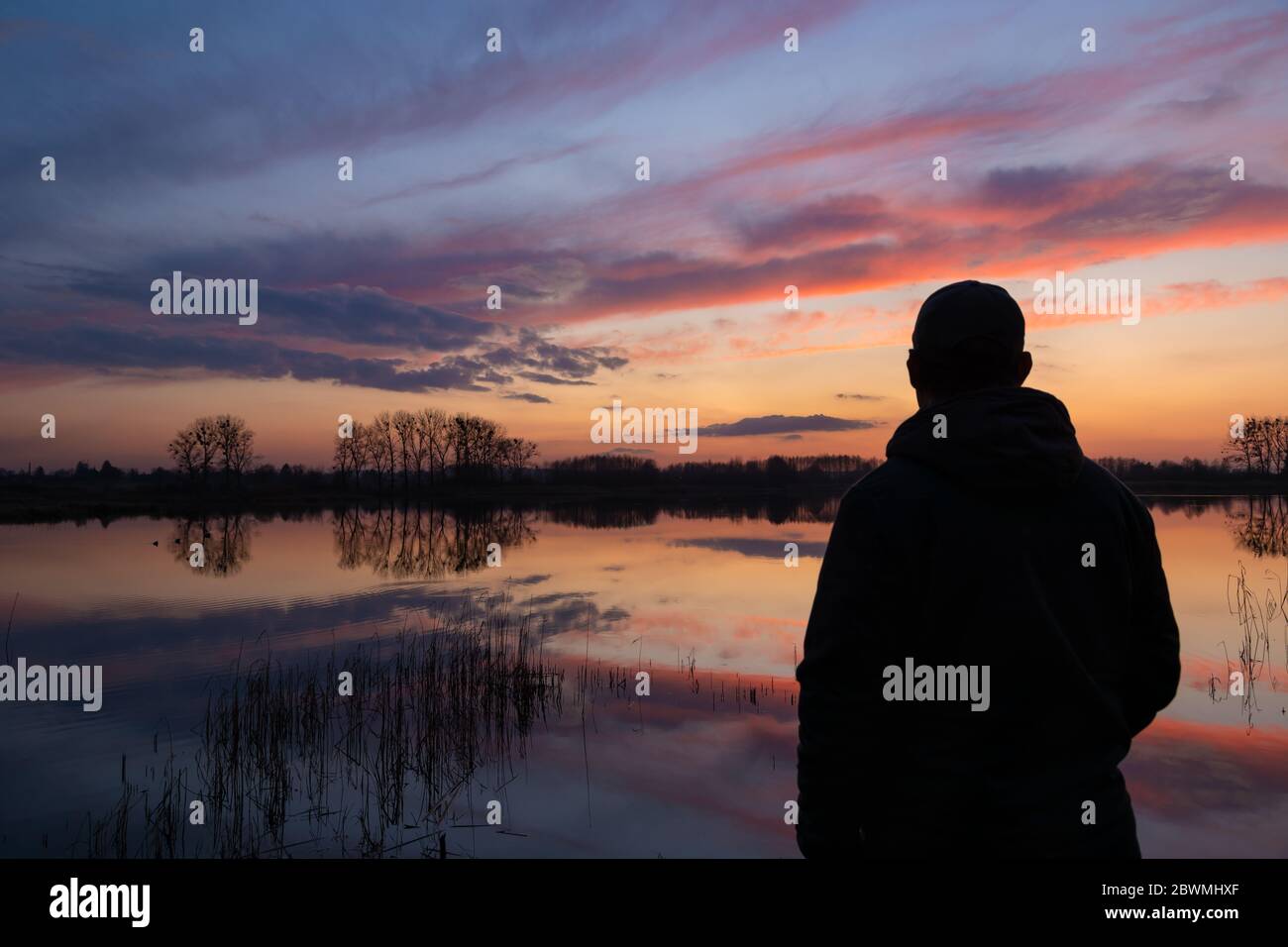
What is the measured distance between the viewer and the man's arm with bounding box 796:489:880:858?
7.06 ft

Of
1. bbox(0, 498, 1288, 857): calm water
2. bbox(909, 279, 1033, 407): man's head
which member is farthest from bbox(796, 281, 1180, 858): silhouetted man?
bbox(0, 498, 1288, 857): calm water

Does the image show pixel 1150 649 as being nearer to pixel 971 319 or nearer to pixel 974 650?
pixel 974 650

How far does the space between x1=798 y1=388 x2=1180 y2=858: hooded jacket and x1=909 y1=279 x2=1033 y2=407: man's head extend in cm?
14

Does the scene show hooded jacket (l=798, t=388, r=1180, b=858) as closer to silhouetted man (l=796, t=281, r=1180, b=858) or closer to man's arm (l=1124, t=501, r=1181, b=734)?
silhouetted man (l=796, t=281, r=1180, b=858)

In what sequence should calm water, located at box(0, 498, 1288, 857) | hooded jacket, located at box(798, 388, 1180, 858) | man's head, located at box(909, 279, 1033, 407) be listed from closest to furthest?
hooded jacket, located at box(798, 388, 1180, 858)
man's head, located at box(909, 279, 1033, 407)
calm water, located at box(0, 498, 1288, 857)

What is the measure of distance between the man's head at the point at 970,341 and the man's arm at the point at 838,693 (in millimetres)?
517

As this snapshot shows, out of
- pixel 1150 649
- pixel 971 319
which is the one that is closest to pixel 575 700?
pixel 1150 649

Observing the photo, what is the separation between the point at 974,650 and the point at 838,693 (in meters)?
0.38

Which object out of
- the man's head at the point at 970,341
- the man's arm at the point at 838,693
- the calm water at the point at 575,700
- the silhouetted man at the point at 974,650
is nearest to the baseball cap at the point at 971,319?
the man's head at the point at 970,341

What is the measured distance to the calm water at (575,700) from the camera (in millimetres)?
8000

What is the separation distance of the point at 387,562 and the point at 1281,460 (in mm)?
99683

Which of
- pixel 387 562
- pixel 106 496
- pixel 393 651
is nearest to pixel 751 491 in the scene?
pixel 106 496
